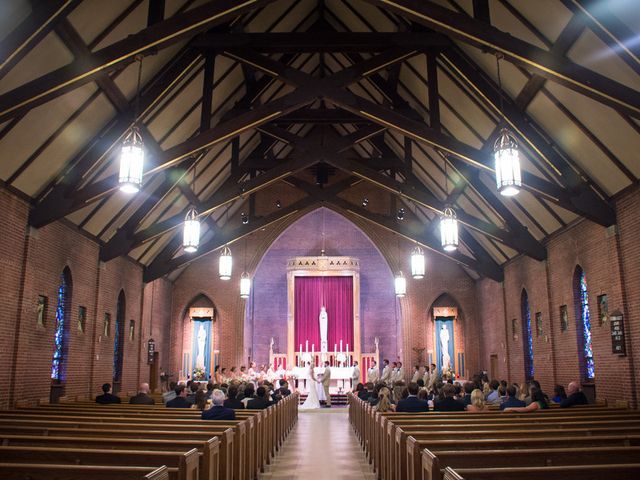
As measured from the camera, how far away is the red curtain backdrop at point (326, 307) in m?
24.0

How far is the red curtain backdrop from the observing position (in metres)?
24.0

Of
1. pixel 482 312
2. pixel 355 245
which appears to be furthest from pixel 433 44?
pixel 355 245

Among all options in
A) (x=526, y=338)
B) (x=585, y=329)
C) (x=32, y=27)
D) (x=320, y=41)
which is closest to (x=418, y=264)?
(x=585, y=329)

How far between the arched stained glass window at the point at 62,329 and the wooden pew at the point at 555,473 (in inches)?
444

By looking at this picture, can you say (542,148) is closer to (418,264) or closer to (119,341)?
(418,264)

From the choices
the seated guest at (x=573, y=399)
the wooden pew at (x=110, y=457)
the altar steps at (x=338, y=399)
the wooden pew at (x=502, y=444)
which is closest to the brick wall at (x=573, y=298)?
the seated guest at (x=573, y=399)

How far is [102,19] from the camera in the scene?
29.2ft

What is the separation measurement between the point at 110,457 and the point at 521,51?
734cm

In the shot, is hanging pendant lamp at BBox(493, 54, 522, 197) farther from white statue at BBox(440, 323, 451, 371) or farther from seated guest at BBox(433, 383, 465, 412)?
white statue at BBox(440, 323, 451, 371)

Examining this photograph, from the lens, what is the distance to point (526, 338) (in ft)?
54.6

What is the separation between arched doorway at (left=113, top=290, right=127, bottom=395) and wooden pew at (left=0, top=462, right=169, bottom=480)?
42.7 ft

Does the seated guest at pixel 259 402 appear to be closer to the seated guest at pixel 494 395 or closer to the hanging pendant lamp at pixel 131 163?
the seated guest at pixel 494 395

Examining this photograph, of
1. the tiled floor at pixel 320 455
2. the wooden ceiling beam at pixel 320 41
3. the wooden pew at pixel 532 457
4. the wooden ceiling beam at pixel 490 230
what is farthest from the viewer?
the wooden ceiling beam at pixel 490 230

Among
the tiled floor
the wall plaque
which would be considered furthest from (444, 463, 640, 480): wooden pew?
the wall plaque
